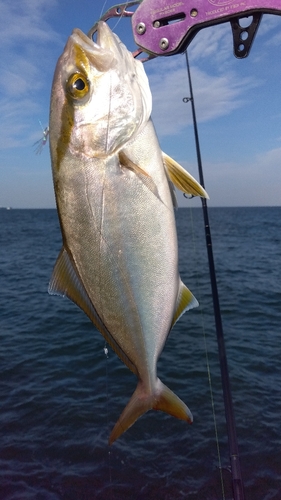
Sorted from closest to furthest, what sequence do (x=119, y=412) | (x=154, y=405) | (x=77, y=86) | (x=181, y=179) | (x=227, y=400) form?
(x=77, y=86), (x=181, y=179), (x=154, y=405), (x=227, y=400), (x=119, y=412)

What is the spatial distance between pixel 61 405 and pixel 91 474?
1754mm

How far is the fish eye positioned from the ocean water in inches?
40.7

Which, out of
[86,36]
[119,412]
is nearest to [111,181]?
[86,36]

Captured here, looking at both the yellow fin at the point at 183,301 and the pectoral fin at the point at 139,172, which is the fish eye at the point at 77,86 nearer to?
the pectoral fin at the point at 139,172

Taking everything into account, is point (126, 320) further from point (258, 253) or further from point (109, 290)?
point (258, 253)

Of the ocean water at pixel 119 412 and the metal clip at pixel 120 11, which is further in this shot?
the ocean water at pixel 119 412

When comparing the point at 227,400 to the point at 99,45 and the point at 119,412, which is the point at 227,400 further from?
the point at 119,412

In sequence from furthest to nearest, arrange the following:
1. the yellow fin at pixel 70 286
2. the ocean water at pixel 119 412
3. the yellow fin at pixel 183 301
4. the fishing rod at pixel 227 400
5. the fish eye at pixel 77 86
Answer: the ocean water at pixel 119 412 → the fishing rod at pixel 227 400 → the yellow fin at pixel 183 301 → the yellow fin at pixel 70 286 → the fish eye at pixel 77 86

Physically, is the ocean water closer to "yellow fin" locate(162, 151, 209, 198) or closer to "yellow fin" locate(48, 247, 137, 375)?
"yellow fin" locate(162, 151, 209, 198)

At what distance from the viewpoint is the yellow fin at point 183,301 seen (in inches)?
78.0

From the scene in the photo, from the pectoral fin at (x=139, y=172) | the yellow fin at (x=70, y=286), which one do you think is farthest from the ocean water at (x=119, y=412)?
the yellow fin at (x=70, y=286)

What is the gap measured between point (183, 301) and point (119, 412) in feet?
18.8

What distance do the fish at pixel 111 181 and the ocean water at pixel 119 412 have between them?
0.78 m

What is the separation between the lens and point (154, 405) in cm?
195
